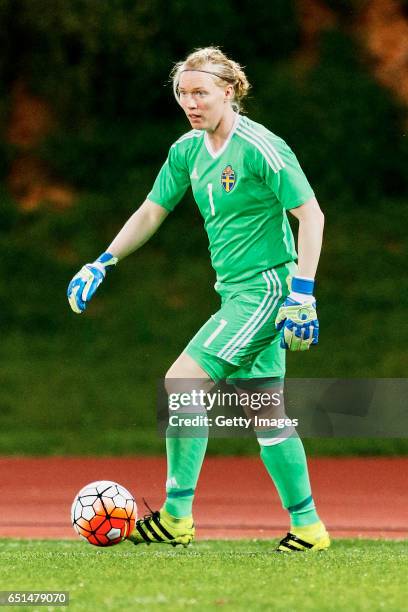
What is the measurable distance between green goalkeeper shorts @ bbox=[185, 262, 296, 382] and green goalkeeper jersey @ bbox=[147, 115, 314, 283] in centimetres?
7

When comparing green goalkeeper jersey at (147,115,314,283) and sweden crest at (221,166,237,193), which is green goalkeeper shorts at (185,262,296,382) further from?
sweden crest at (221,166,237,193)

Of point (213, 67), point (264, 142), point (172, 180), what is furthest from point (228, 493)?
point (213, 67)

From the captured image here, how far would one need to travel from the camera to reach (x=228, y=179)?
6105mm

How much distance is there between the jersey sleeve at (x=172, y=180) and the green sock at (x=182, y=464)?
46.6 inches

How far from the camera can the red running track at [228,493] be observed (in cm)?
909

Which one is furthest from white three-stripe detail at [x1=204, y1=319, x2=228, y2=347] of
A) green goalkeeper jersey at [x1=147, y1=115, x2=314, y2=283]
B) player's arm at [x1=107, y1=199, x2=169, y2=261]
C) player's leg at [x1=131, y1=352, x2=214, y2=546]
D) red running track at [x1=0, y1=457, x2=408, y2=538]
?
red running track at [x1=0, y1=457, x2=408, y2=538]

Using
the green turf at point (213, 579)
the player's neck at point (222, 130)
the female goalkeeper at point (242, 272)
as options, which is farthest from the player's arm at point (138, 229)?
the green turf at point (213, 579)

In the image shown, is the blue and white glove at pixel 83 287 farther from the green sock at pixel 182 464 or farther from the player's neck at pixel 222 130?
the player's neck at pixel 222 130

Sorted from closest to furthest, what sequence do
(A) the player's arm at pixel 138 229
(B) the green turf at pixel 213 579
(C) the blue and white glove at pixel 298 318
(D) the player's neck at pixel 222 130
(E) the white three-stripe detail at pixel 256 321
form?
(B) the green turf at pixel 213 579 < (C) the blue and white glove at pixel 298 318 < (E) the white three-stripe detail at pixel 256 321 < (D) the player's neck at pixel 222 130 < (A) the player's arm at pixel 138 229

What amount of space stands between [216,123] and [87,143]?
1695 centimetres

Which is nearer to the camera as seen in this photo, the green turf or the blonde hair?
the green turf

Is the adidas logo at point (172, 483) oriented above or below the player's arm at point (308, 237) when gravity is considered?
below

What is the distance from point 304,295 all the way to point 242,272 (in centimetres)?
40

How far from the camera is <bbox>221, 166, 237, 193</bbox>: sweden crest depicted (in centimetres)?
609
